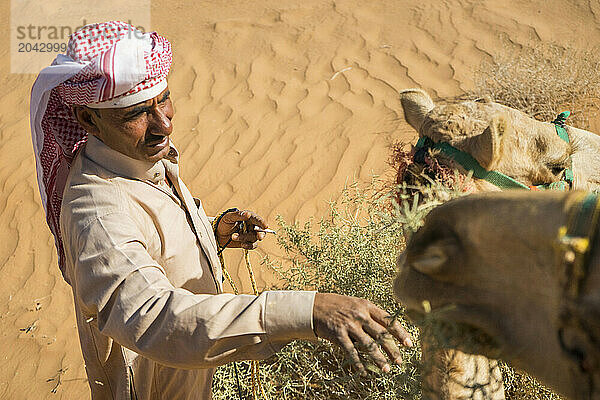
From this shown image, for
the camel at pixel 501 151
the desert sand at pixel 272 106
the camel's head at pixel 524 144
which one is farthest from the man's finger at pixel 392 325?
the desert sand at pixel 272 106

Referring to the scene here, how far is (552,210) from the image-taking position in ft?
2.98

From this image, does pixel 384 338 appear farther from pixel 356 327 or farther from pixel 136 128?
pixel 136 128

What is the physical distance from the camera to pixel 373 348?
1.49 m

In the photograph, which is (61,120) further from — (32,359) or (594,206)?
(32,359)

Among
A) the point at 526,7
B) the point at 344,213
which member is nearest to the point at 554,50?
the point at 526,7

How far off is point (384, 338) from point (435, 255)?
51cm

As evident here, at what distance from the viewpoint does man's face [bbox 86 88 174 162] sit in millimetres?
2238

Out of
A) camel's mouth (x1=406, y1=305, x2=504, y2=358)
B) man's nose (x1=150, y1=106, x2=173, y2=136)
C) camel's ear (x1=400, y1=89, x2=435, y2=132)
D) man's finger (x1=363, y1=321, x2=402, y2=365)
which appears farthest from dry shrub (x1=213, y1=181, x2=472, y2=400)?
camel's mouth (x1=406, y1=305, x2=504, y2=358)

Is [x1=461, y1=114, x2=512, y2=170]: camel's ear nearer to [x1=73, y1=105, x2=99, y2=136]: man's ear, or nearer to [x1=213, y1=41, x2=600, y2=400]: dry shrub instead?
[x1=213, y1=41, x2=600, y2=400]: dry shrub

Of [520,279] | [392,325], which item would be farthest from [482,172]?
[520,279]

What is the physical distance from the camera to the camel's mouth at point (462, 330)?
108 centimetres

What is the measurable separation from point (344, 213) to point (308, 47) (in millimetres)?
4337

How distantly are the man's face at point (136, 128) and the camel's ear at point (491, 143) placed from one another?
1.27 meters

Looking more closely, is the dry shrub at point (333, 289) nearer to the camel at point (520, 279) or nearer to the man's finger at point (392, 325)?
the man's finger at point (392, 325)
